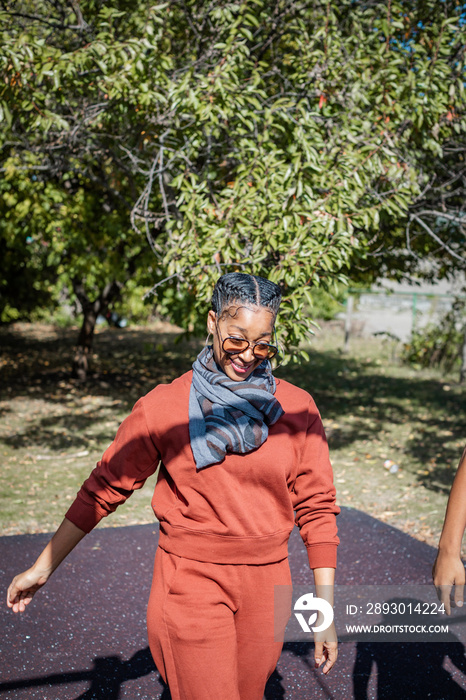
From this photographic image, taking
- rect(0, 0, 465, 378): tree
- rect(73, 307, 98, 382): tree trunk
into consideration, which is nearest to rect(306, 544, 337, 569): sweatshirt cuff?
rect(0, 0, 465, 378): tree

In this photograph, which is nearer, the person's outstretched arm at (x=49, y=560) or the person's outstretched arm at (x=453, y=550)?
the person's outstretched arm at (x=453, y=550)

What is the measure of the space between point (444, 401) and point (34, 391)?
21.8ft

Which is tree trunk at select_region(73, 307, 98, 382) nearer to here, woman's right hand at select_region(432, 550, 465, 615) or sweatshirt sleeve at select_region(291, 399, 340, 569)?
sweatshirt sleeve at select_region(291, 399, 340, 569)

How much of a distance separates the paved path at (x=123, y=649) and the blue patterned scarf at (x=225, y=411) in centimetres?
186

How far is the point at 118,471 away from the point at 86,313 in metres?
9.35

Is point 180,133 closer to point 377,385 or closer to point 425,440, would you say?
point 425,440

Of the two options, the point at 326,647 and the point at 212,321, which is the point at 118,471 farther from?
the point at 326,647

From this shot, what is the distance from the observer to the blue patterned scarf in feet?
6.18

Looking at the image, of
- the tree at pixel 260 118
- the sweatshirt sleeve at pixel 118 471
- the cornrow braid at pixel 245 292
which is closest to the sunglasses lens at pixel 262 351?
the cornrow braid at pixel 245 292

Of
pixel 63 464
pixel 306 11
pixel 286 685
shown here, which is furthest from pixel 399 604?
pixel 306 11

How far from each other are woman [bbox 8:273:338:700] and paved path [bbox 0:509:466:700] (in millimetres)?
1440

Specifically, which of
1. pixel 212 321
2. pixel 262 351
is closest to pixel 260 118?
pixel 212 321

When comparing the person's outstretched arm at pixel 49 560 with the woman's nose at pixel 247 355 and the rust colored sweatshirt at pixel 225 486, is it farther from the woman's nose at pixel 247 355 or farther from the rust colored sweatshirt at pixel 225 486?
the woman's nose at pixel 247 355

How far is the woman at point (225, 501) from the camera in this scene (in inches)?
73.4
